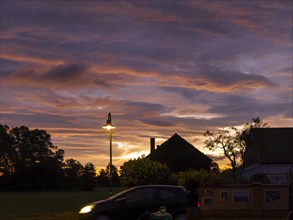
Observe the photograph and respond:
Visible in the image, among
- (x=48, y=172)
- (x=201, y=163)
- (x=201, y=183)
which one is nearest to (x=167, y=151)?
(x=201, y=163)

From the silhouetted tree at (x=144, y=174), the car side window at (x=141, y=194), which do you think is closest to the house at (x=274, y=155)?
the silhouetted tree at (x=144, y=174)

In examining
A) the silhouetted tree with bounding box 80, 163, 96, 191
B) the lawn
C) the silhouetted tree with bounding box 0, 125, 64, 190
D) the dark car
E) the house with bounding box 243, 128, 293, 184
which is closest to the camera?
the dark car

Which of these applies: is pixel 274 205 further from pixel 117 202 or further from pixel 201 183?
pixel 117 202

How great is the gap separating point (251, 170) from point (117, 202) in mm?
48405

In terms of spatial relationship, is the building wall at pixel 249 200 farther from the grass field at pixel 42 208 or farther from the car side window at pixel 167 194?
the grass field at pixel 42 208

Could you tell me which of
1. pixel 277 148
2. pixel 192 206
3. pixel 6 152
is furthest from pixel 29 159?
pixel 192 206

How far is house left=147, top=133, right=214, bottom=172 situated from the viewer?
54.1 metres

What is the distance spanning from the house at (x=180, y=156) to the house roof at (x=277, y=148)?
28.9 ft

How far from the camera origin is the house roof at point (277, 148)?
208 feet

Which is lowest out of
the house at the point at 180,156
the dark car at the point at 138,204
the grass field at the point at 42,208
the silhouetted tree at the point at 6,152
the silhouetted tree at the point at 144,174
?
the grass field at the point at 42,208

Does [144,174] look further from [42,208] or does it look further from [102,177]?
[102,177]

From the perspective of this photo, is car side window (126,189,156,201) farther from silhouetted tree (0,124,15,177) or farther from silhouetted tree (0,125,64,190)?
silhouetted tree (0,124,15,177)

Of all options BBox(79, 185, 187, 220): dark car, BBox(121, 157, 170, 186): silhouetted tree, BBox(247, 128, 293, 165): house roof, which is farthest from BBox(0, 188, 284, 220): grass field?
BBox(247, 128, 293, 165): house roof

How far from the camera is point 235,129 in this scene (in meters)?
55.1
